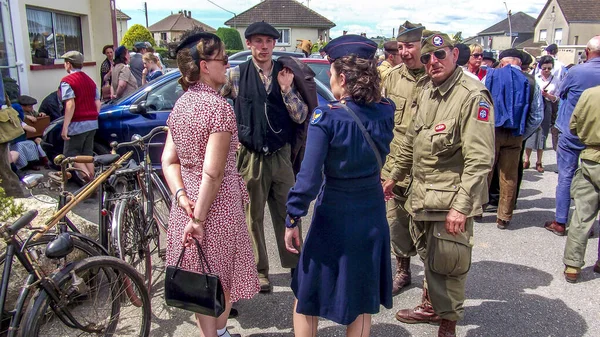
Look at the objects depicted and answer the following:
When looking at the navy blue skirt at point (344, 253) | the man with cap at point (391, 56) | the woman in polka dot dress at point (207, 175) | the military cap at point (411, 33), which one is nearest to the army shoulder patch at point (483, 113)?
the navy blue skirt at point (344, 253)

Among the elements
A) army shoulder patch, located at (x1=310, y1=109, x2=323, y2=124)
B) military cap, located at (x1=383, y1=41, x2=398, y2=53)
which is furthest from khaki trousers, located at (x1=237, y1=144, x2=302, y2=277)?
military cap, located at (x1=383, y1=41, x2=398, y2=53)

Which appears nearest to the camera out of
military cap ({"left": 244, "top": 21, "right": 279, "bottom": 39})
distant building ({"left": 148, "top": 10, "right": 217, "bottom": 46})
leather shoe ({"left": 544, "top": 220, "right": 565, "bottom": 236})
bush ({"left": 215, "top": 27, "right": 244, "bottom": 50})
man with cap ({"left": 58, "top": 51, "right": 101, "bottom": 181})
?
military cap ({"left": 244, "top": 21, "right": 279, "bottom": 39})

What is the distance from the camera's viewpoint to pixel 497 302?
147 inches

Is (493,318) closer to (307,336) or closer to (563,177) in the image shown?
(307,336)

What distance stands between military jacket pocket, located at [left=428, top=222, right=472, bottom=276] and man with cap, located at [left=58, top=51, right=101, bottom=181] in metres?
4.04

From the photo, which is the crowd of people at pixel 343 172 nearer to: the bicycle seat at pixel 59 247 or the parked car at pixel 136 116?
the bicycle seat at pixel 59 247

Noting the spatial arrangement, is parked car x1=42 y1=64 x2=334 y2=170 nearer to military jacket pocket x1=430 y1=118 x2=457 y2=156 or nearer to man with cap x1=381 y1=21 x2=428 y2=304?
man with cap x1=381 y1=21 x2=428 y2=304

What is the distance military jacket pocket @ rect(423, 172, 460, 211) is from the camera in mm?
2875

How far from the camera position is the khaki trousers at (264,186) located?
11.7 feet

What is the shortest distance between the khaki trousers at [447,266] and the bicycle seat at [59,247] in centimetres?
211

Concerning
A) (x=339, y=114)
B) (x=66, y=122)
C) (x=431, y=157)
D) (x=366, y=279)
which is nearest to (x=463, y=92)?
(x=431, y=157)

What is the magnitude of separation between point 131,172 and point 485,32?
9143cm

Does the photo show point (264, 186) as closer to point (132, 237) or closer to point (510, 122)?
point (132, 237)

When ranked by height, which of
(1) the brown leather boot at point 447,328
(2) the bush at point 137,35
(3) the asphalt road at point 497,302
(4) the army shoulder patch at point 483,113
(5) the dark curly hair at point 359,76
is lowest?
(3) the asphalt road at point 497,302
